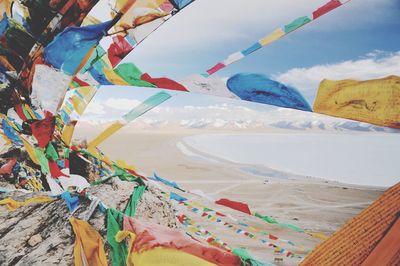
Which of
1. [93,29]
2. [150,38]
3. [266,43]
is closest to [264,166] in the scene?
[266,43]

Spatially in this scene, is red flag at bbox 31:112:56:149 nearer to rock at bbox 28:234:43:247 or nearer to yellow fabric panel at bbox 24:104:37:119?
yellow fabric panel at bbox 24:104:37:119

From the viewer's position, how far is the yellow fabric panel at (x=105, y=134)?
2.28 ft

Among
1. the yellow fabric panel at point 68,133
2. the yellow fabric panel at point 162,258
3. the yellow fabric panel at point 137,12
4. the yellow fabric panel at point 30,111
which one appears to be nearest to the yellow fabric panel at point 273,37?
the yellow fabric panel at point 137,12

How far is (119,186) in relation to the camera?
784mm

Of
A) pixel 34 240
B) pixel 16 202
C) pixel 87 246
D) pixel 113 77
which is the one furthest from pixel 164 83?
pixel 16 202

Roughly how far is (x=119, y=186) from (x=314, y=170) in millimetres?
456

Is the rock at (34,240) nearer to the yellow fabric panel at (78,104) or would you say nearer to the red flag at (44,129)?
the red flag at (44,129)

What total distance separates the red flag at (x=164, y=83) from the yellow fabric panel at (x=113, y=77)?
0.06m

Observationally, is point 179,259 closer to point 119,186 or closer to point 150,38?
point 119,186

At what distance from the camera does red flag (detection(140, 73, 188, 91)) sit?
1.94 feet

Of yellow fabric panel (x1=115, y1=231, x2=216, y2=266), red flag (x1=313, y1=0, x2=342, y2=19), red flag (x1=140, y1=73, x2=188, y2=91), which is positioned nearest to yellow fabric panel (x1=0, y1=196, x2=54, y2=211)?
yellow fabric panel (x1=115, y1=231, x2=216, y2=266)

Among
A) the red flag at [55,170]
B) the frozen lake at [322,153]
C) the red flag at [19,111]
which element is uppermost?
the red flag at [19,111]

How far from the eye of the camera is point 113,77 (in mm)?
678

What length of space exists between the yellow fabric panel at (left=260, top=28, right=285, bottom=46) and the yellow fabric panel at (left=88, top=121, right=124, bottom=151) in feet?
1.13
